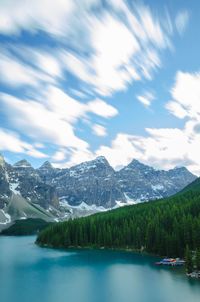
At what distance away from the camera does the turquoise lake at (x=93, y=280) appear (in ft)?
291

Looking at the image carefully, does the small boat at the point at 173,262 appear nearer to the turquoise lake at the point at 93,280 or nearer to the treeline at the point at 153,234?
the turquoise lake at the point at 93,280

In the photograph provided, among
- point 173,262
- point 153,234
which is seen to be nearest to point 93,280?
point 173,262

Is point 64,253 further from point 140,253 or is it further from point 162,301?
point 162,301

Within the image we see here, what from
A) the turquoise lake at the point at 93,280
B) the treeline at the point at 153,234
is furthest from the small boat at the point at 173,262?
the treeline at the point at 153,234

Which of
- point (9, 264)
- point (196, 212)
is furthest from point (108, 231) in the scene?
point (9, 264)

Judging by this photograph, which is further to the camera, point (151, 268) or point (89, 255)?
point (89, 255)

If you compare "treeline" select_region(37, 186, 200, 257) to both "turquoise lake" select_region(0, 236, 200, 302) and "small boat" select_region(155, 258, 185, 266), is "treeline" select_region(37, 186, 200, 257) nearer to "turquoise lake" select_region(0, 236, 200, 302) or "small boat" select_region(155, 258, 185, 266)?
"small boat" select_region(155, 258, 185, 266)

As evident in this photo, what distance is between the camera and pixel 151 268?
12344cm

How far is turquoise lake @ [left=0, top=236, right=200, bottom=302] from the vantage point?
88.8 m

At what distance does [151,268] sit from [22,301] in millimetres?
49054

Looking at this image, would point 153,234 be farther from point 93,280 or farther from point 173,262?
point 93,280

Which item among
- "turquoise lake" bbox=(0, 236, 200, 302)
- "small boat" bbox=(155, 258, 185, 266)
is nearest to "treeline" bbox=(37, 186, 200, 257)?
"small boat" bbox=(155, 258, 185, 266)

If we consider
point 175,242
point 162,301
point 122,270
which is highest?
point 175,242

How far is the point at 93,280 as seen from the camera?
357 feet
